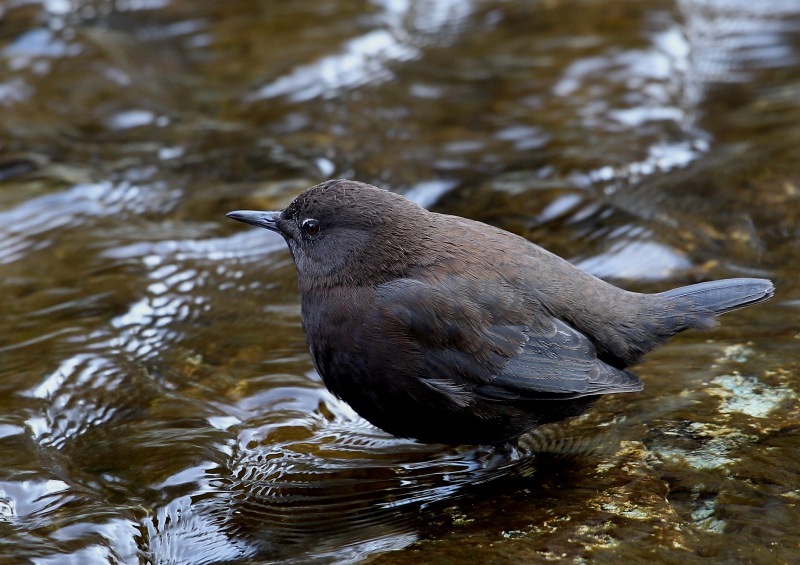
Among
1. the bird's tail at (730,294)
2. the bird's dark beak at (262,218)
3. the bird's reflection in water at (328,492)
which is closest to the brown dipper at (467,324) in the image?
the bird's tail at (730,294)

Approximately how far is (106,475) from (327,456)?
779 millimetres

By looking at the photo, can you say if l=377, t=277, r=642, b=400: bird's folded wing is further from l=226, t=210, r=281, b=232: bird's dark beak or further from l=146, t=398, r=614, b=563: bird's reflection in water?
l=226, t=210, r=281, b=232: bird's dark beak

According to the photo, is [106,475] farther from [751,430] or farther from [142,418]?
[751,430]

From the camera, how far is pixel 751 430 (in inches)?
126

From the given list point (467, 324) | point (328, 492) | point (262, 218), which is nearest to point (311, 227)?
point (262, 218)

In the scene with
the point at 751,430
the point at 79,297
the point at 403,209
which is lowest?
the point at 751,430

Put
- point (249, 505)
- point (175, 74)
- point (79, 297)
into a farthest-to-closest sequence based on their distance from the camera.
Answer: point (175, 74) → point (79, 297) → point (249, 505)

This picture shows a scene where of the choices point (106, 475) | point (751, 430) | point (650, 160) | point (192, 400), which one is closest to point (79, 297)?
point (192, 400)

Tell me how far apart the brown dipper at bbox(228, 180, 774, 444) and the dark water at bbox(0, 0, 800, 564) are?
224 mm

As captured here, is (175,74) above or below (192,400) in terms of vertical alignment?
above

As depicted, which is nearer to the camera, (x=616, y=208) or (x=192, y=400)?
(x=192, y=400)

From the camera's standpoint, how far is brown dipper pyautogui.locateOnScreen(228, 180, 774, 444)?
331 cm

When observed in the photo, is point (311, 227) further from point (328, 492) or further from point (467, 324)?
point (328, 492)

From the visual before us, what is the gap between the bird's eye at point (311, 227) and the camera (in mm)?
3867
